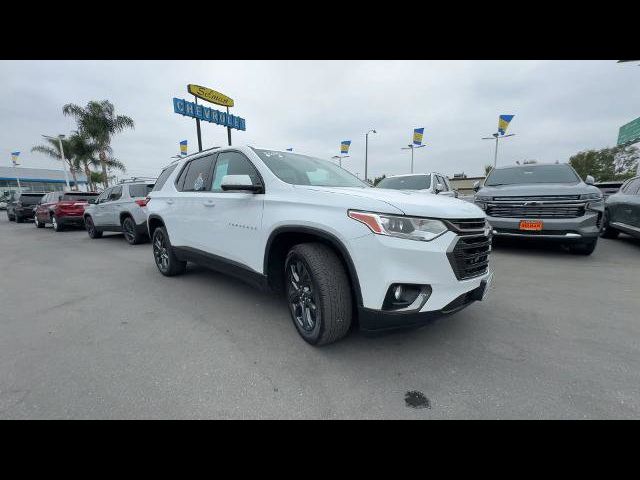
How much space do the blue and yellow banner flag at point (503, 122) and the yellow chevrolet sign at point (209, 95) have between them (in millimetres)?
20144

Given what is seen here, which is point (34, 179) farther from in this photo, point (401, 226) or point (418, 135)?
point (401, 226)

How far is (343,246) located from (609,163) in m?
47.4

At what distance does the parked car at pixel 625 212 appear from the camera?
18.9 feet

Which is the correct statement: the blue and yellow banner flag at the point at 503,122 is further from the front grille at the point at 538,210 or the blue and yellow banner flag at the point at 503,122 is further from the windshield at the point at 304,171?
the windshield at the point at 304,171

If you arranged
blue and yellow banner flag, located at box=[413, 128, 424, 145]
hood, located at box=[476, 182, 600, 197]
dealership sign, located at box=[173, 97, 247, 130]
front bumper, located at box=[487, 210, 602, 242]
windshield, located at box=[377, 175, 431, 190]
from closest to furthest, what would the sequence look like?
front bumper, located at box=[487, 210, 602, 242] → hood, located at box=[476, 182, 600, 197] → windshield, located at box=[377, 175, 431, 190] → dealership sign, located at box=[173, 97, 247, 130] → blue and yellow banner flag, located at box=[413, 128, 424, 145]

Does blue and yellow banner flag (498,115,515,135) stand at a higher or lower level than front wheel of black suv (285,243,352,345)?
higher

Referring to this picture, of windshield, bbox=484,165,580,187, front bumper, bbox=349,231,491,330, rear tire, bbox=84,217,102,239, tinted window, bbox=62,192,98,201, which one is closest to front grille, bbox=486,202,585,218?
windshield, bbox=484,165,580,187

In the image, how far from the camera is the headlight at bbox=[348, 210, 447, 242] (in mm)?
1912

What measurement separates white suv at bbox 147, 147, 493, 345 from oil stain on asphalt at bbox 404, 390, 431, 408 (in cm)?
43

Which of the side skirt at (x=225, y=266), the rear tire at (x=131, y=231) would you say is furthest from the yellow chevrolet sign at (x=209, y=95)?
the side skirt at (x=225, y=266)

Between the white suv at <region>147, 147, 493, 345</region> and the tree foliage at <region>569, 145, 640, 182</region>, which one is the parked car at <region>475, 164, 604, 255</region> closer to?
the white suv at <region>147, 147, 493, 345</region>

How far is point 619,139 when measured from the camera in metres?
25.0
